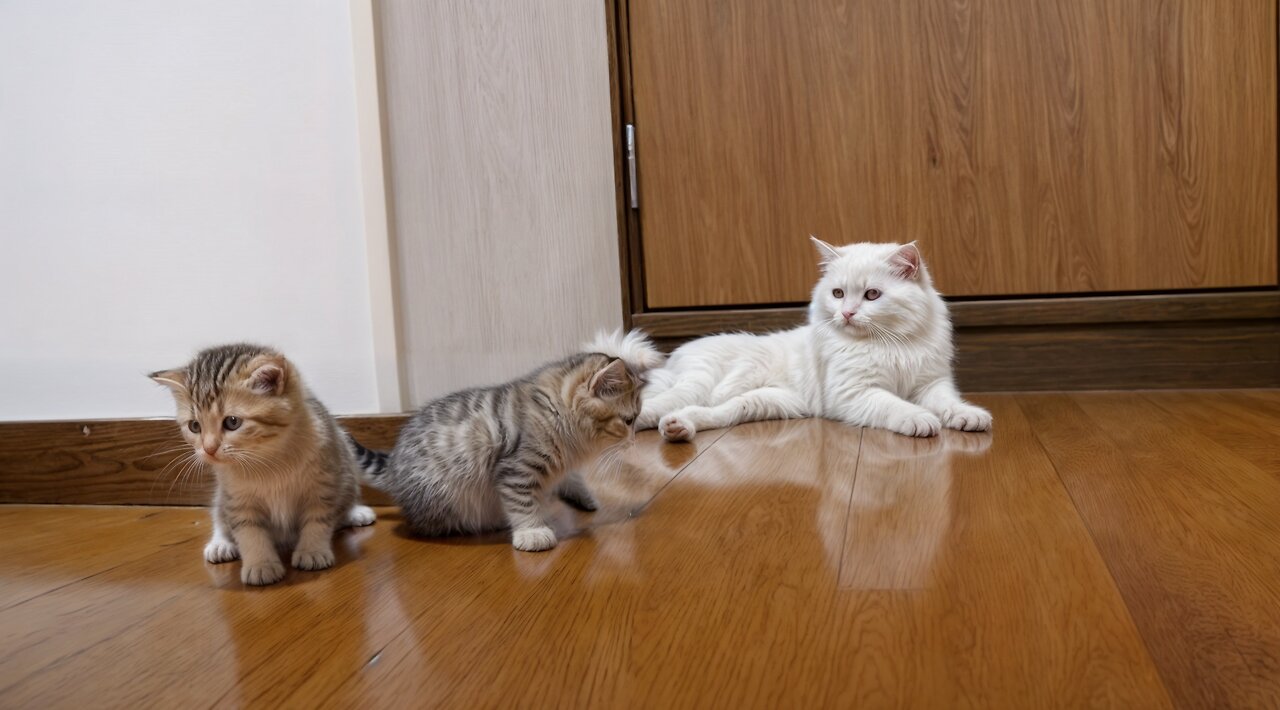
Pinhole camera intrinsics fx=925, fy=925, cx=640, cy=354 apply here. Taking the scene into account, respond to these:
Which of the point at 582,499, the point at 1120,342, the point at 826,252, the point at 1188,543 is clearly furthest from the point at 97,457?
the point at 1120,342

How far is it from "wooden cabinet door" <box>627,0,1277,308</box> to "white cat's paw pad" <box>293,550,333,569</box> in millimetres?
1599

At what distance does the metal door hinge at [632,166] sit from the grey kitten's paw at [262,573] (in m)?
1.69


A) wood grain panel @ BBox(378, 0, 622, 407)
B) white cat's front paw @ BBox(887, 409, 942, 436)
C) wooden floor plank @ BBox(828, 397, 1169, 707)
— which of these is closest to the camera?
wooden floor plank @ BBox(828, 397, 1169, 707)

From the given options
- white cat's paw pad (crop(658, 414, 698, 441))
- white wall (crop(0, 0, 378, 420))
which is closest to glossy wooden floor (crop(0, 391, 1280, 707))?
white cat's paw pad (crop(658, 414, 698, 441))

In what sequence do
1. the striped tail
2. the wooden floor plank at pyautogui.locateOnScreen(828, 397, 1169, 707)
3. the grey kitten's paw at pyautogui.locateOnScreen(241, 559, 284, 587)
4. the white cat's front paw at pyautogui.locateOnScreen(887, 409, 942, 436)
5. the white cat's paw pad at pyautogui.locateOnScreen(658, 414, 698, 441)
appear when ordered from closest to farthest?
the wooden floor plank at pyautogui.locateOnScreen(828, 397, 1169, 707) → the grey kitten's paw at pyautogui.locateOnScreen(241, 559, 284, 587) → the striped tail → the white cat's front paw at pyautogui.locateOnScreen(887, 409, 942, 436) → the white cat's paw pad at pyautogui.locateOnScreen(658, 414, 698, 441)

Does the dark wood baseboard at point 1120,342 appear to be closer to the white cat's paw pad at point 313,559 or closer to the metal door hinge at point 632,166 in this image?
the metal door hinge at point 632,166

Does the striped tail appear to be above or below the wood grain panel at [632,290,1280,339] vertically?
below

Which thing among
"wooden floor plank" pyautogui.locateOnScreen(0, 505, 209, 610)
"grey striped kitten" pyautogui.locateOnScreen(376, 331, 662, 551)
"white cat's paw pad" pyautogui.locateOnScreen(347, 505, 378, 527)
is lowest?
"wooden floor plank" pyautogui.locateOnScreen(0, 505, 209, 610)

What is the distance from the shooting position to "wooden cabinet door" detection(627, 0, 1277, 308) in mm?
2471

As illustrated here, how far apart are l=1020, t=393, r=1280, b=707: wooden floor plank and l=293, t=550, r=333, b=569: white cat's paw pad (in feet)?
3.41

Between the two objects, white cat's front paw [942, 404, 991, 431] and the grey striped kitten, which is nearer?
the grey striped kitten

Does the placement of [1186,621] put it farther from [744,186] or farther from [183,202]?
[183,202]

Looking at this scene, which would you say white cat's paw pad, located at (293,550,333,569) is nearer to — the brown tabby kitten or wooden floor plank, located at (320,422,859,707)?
the brown tabby kitten

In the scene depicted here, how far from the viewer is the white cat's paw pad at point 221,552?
144cm
